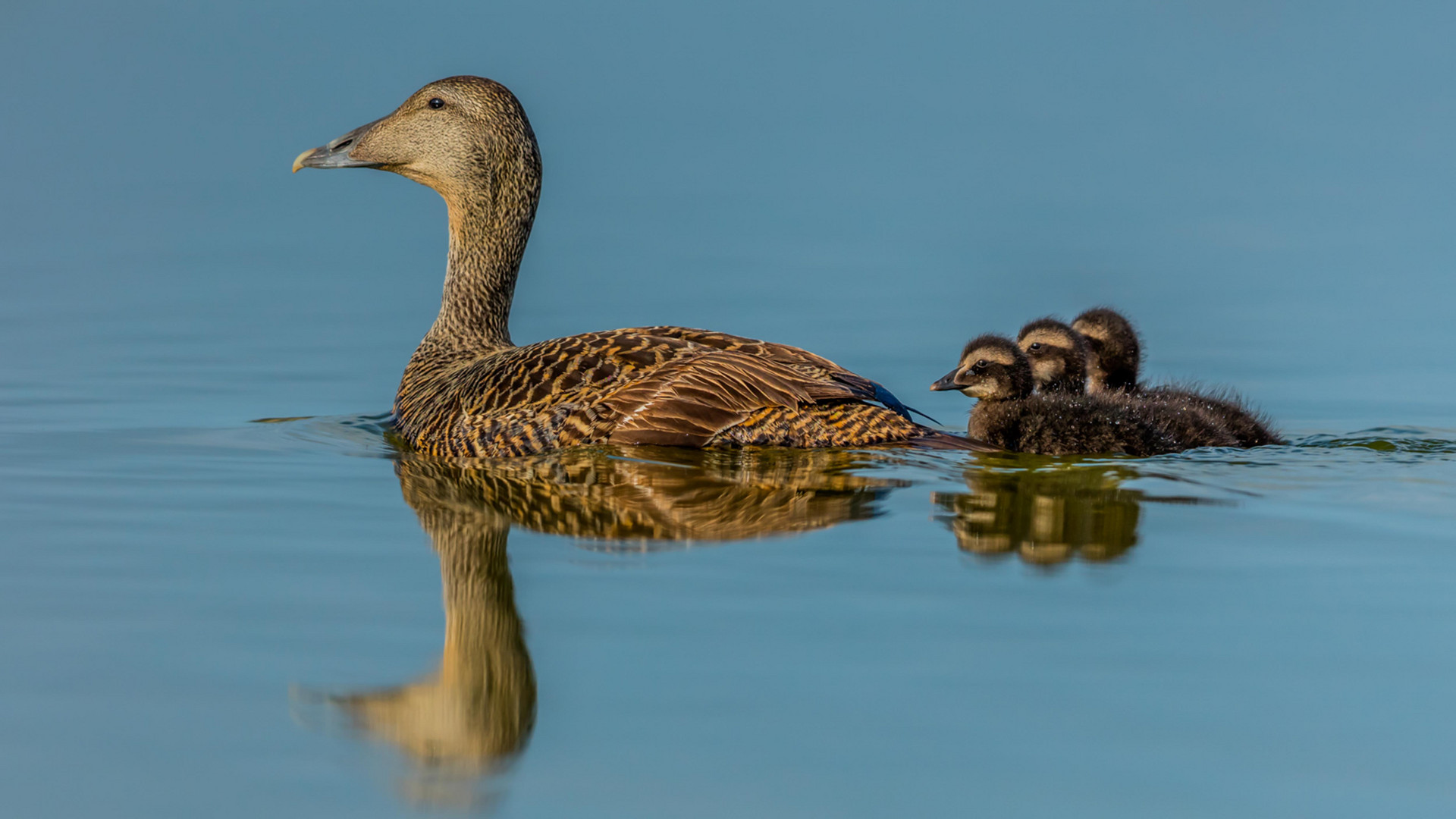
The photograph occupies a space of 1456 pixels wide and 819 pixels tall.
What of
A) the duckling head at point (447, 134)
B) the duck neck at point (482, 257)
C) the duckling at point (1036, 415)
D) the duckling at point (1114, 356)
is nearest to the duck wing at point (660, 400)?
the duckling at point (1036, 415)

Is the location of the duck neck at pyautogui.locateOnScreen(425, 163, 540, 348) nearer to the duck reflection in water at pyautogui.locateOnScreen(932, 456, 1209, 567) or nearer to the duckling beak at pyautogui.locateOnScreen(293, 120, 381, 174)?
the duckling beak at pyautogui.locateOnScreen(293, 120, 381, 174)

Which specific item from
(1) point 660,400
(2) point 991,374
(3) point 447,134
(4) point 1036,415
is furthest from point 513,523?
(3) point 447,134

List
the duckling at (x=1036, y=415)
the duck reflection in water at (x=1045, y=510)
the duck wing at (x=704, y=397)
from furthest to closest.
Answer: the duckling at (x=1036, y=415), the duck wing at (x=704, y=397), the duck reflection in water at (x=1045, y=510)

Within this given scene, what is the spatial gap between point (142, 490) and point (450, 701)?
10.0 ft

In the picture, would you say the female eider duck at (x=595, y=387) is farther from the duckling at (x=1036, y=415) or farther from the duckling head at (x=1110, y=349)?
the duckling head at (x=1110, y=349)

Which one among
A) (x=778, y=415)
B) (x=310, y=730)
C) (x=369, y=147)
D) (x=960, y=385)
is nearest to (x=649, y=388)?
(x=778, y=415)

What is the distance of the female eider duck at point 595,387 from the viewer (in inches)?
304

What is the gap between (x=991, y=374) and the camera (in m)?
8.70

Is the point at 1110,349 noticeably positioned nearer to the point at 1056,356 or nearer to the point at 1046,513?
the point at 1056,356

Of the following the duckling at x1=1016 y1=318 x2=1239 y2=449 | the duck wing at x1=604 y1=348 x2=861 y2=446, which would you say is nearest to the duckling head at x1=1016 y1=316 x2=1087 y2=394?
the duckling at x1=1016 y1=318 x2=1239 y2=449

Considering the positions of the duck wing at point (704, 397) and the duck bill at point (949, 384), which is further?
the duck bill at point (949, 384)

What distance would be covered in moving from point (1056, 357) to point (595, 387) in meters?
2.85

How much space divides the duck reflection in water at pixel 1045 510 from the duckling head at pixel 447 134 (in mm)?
3343

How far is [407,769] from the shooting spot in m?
4.37
